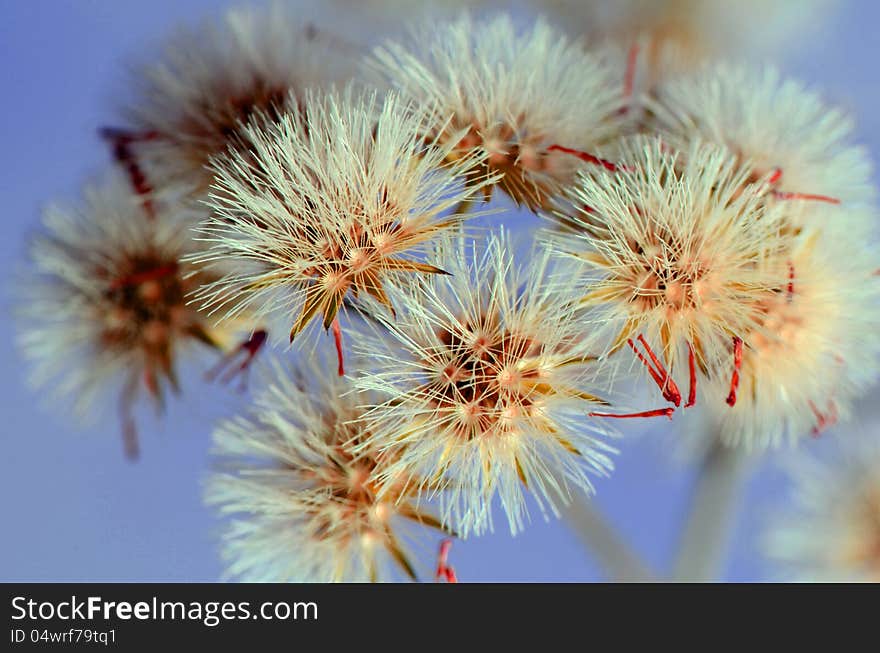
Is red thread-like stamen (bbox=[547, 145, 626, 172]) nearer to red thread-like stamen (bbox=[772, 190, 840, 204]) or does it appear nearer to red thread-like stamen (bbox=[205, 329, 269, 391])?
red thread-like stamen (bbox=[772, 190, 840, 204])

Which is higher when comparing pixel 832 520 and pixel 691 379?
pixel 832 520

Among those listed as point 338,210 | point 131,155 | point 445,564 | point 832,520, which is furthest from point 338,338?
point 832,520

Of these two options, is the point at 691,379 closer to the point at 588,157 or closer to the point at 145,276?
the point at 588,157

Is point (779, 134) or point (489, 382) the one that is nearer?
point (489, 382)

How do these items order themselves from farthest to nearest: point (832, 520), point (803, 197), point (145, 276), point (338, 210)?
1. point (832, 520)
2. point (145, 276)
3. point (803, 197)
4. point (338, 210)

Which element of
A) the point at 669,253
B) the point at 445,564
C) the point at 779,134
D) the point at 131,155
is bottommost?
the point at 445,564
